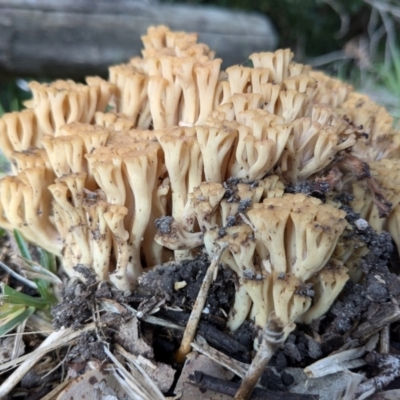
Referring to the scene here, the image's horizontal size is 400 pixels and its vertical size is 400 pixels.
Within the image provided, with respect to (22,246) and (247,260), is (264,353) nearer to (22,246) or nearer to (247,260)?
(247,260)

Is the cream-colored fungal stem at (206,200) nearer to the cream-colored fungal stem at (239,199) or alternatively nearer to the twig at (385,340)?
the cream-colored fungal stem at (239,199)

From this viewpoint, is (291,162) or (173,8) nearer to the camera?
(291,162)

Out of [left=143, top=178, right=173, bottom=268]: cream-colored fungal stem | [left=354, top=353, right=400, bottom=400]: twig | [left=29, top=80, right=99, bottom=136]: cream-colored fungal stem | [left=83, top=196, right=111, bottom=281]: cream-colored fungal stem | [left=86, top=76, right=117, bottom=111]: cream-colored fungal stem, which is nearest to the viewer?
[left=354, top=353, right=400, bottom=400]: twig

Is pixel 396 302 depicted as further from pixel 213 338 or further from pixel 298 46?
pixel 298 46

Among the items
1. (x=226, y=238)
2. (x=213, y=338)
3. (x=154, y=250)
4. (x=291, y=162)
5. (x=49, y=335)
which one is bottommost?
(x=49, y=335)

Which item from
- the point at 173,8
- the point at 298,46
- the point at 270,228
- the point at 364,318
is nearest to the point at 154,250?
the point at 270,228

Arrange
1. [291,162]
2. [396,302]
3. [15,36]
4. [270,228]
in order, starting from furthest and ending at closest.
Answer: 1. [15,36]
2. [291,162]
3. [396,302]
4. [270,228]

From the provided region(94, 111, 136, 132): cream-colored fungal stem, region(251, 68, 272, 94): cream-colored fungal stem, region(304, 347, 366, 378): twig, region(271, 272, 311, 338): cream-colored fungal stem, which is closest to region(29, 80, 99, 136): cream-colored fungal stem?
region(94, 111, 136, 132): cream-colored fungal stem

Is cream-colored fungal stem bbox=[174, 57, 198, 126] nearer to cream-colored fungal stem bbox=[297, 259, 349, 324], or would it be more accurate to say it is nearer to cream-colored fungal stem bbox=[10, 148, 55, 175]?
cream-colored fungal stem bbox=[10, 148, 55, 175]
